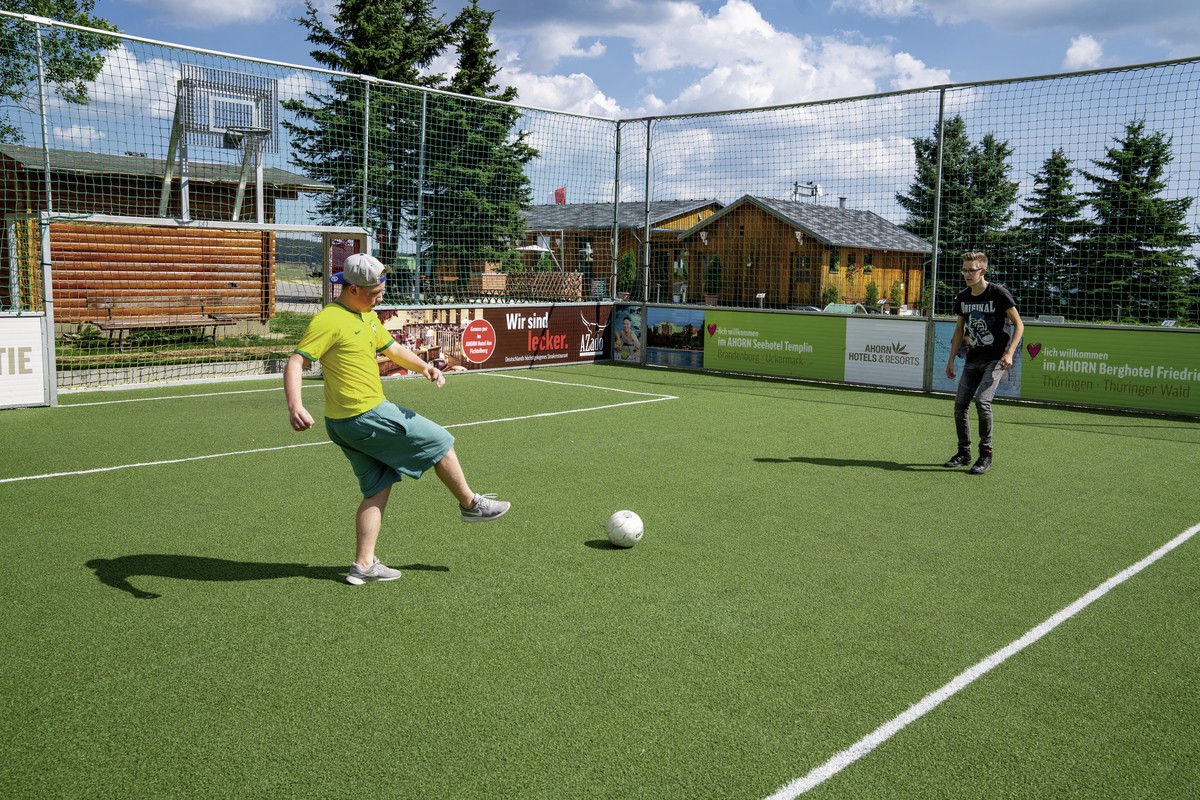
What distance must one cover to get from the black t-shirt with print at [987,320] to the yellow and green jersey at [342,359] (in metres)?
6.21

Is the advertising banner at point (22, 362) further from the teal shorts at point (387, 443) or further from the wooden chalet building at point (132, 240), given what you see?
the teal shorts at point (387, 443)

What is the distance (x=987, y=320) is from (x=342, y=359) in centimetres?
641

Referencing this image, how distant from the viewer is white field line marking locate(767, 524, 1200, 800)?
347 cm

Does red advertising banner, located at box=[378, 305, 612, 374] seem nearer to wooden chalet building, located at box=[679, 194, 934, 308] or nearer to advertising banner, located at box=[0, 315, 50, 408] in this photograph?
wooden chalet building, located at box=[679, 194, 934, 308]

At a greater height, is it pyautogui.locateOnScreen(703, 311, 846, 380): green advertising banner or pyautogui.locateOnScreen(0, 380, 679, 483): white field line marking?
pyautogui.locateOnScreen(703, 311, 846, 380): green advertising banner

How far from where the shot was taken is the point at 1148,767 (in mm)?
3609

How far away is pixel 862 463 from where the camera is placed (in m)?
9.44

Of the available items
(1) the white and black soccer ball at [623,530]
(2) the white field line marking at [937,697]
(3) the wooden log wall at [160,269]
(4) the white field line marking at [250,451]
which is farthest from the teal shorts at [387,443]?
(3) the wooden log wall at [160,269]

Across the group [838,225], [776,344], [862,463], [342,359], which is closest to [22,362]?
[342,359]

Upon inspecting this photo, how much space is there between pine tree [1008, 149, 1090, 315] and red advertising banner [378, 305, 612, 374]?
822cm

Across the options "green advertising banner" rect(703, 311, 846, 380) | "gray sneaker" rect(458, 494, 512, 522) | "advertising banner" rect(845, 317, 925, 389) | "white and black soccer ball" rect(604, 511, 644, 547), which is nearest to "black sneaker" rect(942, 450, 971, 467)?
"white and black soccer ball" rect(604, 511, 644, 547)

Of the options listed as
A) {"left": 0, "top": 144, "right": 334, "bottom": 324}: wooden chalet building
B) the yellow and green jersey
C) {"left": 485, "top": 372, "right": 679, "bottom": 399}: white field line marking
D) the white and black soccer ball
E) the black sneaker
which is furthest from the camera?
{"left": 485, "top": 372, "right": 679, "bottom": 399}: white field line marking

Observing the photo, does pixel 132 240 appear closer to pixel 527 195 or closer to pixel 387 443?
pixel 527 195

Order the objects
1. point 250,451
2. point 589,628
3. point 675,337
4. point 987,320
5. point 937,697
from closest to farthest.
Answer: point 937,697
point 589,628
point 987,320
point 250,451
point 675,337
